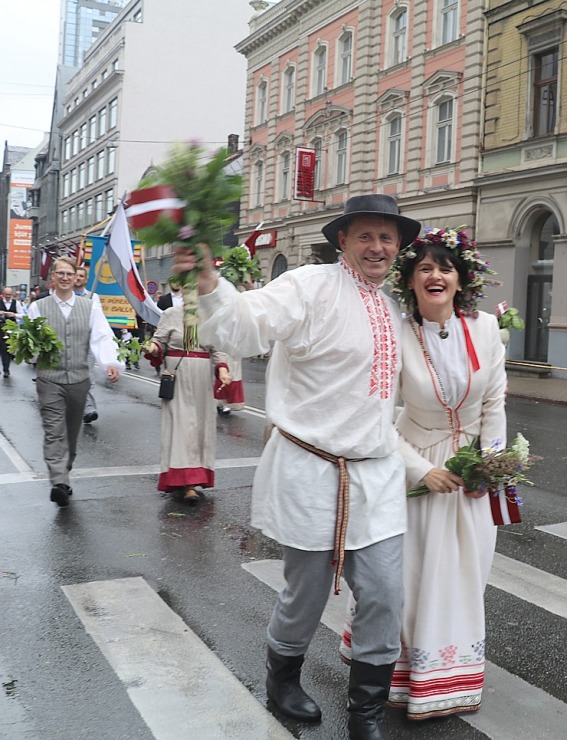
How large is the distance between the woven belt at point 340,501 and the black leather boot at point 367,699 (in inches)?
12.3

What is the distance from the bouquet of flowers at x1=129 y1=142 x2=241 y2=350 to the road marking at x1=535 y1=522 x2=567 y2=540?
440 centimetres

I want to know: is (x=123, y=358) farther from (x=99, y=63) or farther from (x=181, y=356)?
(x=99, y=63)

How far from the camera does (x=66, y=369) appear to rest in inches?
267

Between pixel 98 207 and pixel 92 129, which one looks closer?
pixel 98 207

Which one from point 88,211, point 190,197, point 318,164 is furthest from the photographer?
point 88,211

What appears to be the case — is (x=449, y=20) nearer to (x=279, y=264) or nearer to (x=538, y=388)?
(x=279, y=264)

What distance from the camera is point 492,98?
24.4 metres

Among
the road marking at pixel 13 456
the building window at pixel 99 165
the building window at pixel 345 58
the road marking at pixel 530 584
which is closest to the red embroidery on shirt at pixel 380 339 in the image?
the road marking at pixel 530 584

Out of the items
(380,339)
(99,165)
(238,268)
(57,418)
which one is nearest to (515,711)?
(380,339)

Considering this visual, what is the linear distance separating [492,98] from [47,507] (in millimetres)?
21361

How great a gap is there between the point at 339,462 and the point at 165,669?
1.33m

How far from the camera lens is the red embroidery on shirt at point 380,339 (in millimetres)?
3139

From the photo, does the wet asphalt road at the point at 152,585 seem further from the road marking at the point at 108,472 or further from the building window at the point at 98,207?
the building window at the point at 98,207

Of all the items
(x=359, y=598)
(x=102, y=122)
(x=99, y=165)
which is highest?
(x=102, y=122)
